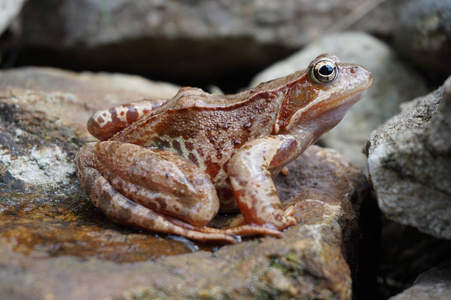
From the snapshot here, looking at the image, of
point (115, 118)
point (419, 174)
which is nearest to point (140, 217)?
point (115, 118)

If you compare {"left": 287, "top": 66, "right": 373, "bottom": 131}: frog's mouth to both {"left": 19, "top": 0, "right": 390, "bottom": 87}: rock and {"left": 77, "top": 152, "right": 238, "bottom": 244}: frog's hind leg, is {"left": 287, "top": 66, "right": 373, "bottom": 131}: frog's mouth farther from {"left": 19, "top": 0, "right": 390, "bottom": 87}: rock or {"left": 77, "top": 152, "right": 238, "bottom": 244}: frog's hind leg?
{"left": 19, "top": 0, "right": 390, "bottom": 87}: rock

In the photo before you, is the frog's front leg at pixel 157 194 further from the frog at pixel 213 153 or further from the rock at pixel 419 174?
the rock at pixel 419 174

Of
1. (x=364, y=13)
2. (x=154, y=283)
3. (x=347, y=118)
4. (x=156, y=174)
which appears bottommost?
(x=347, y=118)

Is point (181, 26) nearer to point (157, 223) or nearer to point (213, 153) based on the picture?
point (213, 153)

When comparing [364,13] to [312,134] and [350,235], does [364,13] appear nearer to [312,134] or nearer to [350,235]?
[312,134]

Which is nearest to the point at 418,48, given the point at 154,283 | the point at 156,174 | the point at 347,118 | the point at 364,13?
the point at 347,118

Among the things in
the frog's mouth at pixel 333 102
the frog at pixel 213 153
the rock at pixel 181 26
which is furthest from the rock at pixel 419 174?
the rock at pixel 181 26
